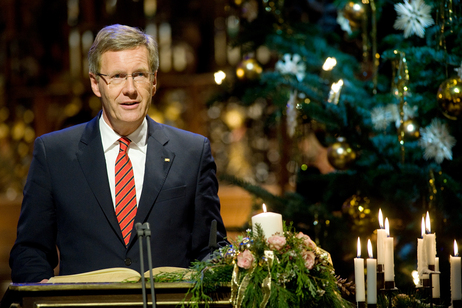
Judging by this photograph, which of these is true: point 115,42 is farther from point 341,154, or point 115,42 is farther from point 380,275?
point 341,154

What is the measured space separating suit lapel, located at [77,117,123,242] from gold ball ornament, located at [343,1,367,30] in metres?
1.83

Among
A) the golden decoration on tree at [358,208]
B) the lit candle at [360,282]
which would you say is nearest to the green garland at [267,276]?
the lit candle at [360,282]

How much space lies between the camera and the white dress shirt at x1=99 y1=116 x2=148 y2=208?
2230 mm

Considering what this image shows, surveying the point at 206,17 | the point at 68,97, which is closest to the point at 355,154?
the point at 206,17

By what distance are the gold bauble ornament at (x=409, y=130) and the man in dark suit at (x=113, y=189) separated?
1.26m

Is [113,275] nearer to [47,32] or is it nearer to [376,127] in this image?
[376,127]

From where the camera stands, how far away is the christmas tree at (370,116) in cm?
298

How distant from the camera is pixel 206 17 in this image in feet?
18.6

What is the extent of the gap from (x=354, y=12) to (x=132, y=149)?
1802mm

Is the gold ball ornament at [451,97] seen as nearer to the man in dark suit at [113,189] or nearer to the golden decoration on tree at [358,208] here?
the golden decoration on tree at [358,208]

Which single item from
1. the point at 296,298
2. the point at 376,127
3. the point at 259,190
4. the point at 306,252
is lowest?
the point at 296,298

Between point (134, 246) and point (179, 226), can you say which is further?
point (179, 226)

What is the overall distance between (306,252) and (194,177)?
2.51ft

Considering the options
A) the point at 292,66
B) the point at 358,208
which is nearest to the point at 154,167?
the point at 358,208
